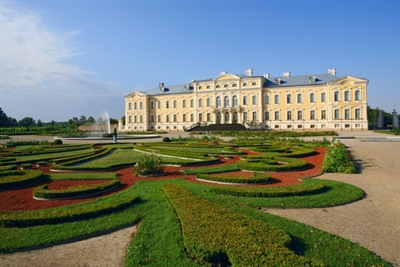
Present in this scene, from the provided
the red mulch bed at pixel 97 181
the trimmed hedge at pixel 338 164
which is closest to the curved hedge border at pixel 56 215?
the red mulch bed at pixel 97 181

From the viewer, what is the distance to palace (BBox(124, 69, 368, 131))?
47.2 meters

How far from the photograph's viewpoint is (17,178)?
9.09 meters

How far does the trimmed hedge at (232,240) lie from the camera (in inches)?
155

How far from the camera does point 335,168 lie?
10539 mm

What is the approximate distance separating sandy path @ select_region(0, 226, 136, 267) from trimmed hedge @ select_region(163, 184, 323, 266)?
3.68ft

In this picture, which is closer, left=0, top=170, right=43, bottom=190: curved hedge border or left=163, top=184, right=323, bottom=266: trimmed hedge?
left=163, top=184, right=323, bottom=266: trimmed hedge

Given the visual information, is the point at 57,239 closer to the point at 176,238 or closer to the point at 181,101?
the point at 176,238

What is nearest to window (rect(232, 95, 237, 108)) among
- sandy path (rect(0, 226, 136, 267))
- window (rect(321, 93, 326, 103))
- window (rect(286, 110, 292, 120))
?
window (rect(286, 110, 292, 120))

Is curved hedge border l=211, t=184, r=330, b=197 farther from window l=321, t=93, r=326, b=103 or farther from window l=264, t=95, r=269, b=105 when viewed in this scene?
window l=264, t=95, r=269, b=105

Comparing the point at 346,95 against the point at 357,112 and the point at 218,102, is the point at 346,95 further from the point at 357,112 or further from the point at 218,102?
the point at 218,102

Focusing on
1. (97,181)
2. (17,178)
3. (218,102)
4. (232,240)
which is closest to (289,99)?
(218,102)

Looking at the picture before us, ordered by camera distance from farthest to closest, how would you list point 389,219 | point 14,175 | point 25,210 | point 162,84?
point 162,84
point 14,175
point 25,210
point 389,219

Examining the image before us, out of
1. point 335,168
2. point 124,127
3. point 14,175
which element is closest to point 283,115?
point 124,127

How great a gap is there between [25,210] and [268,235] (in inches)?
214
